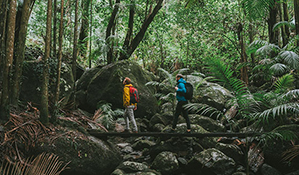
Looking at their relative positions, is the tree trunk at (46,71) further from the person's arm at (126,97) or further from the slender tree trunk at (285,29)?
the slender tree trunk at (285,29)

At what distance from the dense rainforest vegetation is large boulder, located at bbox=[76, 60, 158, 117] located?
90 cm

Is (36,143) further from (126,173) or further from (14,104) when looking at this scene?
(126,173)

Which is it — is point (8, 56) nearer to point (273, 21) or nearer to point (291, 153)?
point (291, 153)

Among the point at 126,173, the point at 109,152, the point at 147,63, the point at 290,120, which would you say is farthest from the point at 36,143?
the point at 147,63

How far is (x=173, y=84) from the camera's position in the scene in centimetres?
848

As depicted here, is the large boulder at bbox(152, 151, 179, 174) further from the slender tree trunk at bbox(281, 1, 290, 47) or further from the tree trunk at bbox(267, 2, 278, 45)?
the slender tree trunk at bbox(281, 1, 290, 47)

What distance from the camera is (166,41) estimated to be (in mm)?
14125

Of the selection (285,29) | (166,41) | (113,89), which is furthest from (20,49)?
(166,41)

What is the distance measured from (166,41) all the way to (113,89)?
6652 millimetres

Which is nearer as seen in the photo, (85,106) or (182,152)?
(182,152)

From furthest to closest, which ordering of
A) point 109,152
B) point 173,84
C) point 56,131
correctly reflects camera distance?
1. point 173,84
2. point 109,152
3. point 56,131

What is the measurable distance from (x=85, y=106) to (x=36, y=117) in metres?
4.53

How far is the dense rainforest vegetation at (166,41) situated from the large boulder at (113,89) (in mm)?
902

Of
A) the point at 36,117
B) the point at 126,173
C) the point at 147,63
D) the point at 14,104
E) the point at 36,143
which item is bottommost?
the point at 126,173
